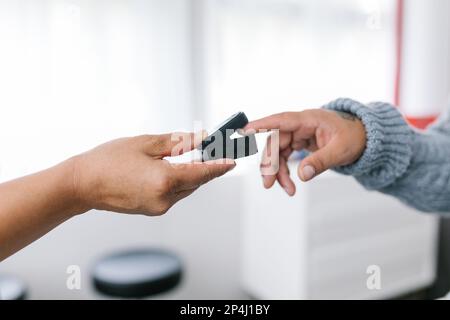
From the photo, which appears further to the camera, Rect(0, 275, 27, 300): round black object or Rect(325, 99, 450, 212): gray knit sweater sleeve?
Rect(0, 275, 27, 300): round black object

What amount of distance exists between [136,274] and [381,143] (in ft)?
2.48

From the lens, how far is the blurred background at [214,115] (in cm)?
108

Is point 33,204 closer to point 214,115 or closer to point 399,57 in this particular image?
point 214,115

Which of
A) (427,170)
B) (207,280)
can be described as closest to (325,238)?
(207,280)

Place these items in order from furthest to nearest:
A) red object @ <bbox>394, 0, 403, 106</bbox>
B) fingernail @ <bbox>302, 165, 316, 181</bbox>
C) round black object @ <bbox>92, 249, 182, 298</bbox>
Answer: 1. red object @ <bbox>394, 0, 403, 106</bbox>
2. round black object @ <bbox>92, 249, 182, 298</bbox>
3. fingernail @ <bbox>302, 165, 316, 181</bbox>

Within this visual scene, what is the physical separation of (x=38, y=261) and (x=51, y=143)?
1.29 feet

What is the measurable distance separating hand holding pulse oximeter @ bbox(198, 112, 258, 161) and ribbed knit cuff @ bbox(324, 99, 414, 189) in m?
0.20

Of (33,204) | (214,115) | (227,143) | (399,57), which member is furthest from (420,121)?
(33,204)

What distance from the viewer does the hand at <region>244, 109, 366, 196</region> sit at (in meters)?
0.57

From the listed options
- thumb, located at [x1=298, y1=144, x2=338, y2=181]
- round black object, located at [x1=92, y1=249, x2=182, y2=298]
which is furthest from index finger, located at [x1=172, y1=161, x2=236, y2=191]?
round black object, located at [x1=92, y1=249, x2=182, y2=298]

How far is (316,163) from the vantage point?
1.85 ft

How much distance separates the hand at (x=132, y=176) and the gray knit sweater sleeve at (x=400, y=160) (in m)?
0.26

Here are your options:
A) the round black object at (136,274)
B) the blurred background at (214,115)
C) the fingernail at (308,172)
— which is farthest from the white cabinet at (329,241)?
the fingernail at (308,172)

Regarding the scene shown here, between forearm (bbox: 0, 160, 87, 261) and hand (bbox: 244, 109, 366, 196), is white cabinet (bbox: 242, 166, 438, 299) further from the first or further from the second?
forearm (bbox: 0, 160, 87, 261)
